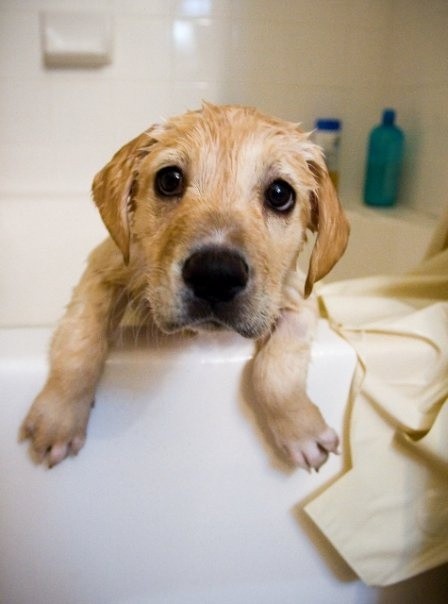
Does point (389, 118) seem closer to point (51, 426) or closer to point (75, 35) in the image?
point (75, 35)

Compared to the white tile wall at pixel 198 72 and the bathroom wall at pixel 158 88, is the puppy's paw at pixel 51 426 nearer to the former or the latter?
the bathroom wall at pixel 158 88

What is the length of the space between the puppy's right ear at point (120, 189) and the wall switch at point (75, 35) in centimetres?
134

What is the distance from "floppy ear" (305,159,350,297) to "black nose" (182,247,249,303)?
24 centimetres

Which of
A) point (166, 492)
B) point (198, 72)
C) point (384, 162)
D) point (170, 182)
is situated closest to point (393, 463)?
point (166, 492)

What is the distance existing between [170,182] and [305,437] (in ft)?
1.76

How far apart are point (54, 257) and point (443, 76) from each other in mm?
1618

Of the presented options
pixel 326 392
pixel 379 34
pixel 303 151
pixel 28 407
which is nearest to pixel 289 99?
pixel 379 34

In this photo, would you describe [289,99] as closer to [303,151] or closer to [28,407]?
[303,151]

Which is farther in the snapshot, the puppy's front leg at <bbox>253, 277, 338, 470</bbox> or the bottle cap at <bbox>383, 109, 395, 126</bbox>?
the bottle cap at <bbox>383, 109, 395, 126</bbox>

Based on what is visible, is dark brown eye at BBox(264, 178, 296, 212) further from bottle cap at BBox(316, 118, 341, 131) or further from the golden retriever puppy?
bottle cap at BBox(316, 118, 341, 131)

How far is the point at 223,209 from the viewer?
0.99 meters

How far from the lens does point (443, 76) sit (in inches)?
77.7

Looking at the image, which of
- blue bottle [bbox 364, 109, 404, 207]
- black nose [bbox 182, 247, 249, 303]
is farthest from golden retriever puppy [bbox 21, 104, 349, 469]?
blue bottle [bbox 364, 109, 404, 207]

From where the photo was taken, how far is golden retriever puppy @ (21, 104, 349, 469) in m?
0.89
